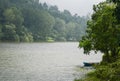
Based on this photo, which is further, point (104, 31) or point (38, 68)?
point (38, 68)

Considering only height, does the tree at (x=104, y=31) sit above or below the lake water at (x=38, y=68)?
above

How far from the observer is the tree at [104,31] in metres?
61.4

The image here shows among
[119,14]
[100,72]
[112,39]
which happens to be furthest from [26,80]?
[119,14]

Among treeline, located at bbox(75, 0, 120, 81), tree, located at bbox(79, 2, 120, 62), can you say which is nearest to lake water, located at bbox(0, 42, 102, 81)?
treeline, located at bbox(75, 0, 120, 81)

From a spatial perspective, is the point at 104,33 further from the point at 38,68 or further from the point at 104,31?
the point at 38,68

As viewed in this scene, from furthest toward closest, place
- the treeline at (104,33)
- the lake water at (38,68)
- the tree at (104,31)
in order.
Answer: the tree at (104,31) → the treeline at (104,33) → the lake water at (38,68)

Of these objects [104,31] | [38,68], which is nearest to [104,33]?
[104,31]

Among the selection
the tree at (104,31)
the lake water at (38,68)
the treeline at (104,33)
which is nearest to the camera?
the lake water at (38,68)

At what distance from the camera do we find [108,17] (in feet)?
205

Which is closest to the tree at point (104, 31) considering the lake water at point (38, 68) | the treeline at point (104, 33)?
the treeline at point (104, 33)

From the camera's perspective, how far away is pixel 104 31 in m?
63.2

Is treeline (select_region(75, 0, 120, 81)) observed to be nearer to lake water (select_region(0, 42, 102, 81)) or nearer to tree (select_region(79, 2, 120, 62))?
tree (select_region(79, 2, 120, 62))

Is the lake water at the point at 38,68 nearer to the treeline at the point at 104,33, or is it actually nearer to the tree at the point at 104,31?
the treeline at the point at 104,33

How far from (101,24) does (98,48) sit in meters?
5.13
